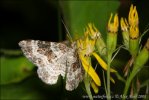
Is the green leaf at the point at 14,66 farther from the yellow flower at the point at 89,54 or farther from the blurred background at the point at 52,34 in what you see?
the yellow flower at the point at 89,54

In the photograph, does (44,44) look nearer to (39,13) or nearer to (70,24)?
(70,24)

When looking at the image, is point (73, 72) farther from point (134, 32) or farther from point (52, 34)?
point (52, 34)

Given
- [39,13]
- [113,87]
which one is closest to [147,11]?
[113,87]

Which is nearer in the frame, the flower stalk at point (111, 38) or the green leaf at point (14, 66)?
the flower stalk at point (111, 38)

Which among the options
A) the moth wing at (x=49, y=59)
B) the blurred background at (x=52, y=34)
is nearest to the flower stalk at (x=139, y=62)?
the blurred background at (x=52, y=34)

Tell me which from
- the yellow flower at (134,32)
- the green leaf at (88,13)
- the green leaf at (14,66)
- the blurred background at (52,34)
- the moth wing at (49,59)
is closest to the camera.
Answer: the yellow flower at (134,32)

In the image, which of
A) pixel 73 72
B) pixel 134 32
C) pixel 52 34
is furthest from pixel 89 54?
pixel 52 34

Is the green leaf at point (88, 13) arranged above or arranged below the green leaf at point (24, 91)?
above
